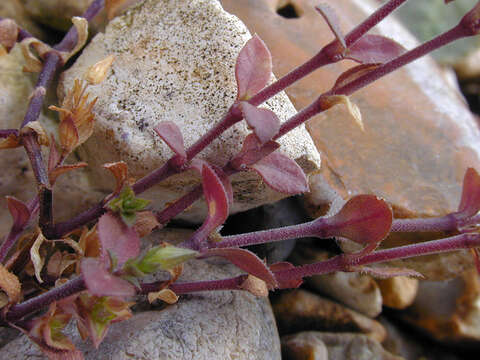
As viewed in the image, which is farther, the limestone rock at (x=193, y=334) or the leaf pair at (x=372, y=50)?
the limestone rock at (x=193, y=334)

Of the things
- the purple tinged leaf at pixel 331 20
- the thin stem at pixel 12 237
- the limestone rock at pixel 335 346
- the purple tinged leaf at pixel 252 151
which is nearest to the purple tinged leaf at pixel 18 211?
the thin stem at pixel 12 237

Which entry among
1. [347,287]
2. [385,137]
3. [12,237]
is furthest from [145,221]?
[347,287]

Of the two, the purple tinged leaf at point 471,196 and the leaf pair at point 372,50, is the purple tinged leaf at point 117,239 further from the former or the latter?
the purple tinged leaf at point 471,196

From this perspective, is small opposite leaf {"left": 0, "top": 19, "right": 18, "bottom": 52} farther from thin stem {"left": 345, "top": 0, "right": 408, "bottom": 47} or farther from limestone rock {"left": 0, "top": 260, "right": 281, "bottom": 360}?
thin stem {"left": 345, "top": 0, "right": 408, "bottom": 47}

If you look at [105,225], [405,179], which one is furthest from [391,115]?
[105,225]

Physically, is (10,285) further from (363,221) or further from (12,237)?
(363,221)

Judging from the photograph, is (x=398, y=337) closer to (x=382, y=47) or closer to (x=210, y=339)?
(x=210, y=339)
